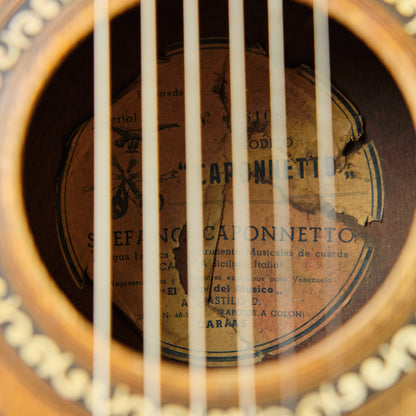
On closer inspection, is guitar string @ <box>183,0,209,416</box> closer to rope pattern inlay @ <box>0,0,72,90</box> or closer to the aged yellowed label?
the aged yellowed label

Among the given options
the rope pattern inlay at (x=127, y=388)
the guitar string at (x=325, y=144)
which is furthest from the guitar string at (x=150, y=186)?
the guitar string at (x=325, y=144)

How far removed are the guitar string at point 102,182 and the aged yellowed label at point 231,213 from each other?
3 cm

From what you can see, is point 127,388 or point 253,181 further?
point 253,181

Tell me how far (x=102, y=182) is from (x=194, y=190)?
5.4 inches

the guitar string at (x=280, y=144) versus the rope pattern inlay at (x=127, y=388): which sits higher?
the guitar string at (x=280, y=144)

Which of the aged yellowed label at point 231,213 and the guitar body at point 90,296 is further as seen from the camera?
the aged yellowed label at point 231,213

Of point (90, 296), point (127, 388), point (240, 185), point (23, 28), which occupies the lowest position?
point (127, 388)

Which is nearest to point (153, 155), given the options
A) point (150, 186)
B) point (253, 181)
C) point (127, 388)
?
point (150, 186)

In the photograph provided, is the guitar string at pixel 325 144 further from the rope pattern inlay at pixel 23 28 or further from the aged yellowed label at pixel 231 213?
the rope pattern inlay at pixel 23 28

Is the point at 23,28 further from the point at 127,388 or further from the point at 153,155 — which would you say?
the point at 127,388

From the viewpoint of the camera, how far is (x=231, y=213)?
2.45 feet

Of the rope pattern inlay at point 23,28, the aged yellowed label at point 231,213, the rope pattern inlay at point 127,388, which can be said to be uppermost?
the rope pattern inlay at point 23,28

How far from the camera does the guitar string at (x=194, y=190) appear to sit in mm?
698

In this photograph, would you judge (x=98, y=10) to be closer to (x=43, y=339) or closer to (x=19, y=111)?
(x=19, y=111)
